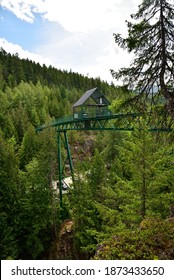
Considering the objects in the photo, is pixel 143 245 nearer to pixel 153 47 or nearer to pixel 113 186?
pixel 153 47


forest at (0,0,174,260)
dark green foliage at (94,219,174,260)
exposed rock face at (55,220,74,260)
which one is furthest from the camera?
exposed rock face at (55,220,74,260)

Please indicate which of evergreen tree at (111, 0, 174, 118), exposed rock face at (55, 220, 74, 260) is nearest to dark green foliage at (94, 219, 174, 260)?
evergreen tree at (111, 0, 174, 118)

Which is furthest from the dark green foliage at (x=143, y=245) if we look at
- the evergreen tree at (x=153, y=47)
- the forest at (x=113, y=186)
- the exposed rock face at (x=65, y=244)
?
the exposed rock face at (x=65, y=244)

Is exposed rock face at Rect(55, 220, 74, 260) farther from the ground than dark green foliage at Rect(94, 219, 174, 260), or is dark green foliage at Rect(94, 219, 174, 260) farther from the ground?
dark green foliage at Rect(94, 219, 174, 260)

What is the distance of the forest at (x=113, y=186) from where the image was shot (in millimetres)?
9070

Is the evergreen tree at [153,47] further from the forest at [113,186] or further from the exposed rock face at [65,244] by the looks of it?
the exposed rock face at [65,244]

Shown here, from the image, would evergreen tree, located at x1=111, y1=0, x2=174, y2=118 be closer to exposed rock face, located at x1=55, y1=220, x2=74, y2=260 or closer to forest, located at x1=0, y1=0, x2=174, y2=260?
forest, located at x1=0, y1=0, x2=174, y2=260

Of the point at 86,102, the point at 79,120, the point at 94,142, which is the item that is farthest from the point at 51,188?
the point at 94,142

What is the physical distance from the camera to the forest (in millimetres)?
9070

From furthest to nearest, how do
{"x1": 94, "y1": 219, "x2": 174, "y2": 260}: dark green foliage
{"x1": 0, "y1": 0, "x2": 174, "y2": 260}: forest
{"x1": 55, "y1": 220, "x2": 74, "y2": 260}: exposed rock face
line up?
{"x1": 55, "y1": 220, "x2": 74, "y2": 260}: exposed rock face < {"x1": 0, "y1": 0, "x2": 174, "y2": 260}: forest < {"x1": 94, "y1": 219, "x2": 174, "y2": 260}: dark green foliage

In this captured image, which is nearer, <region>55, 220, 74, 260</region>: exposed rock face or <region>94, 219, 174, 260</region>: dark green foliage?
<region>94, 219, 174, 260</region>: dark green foliage
